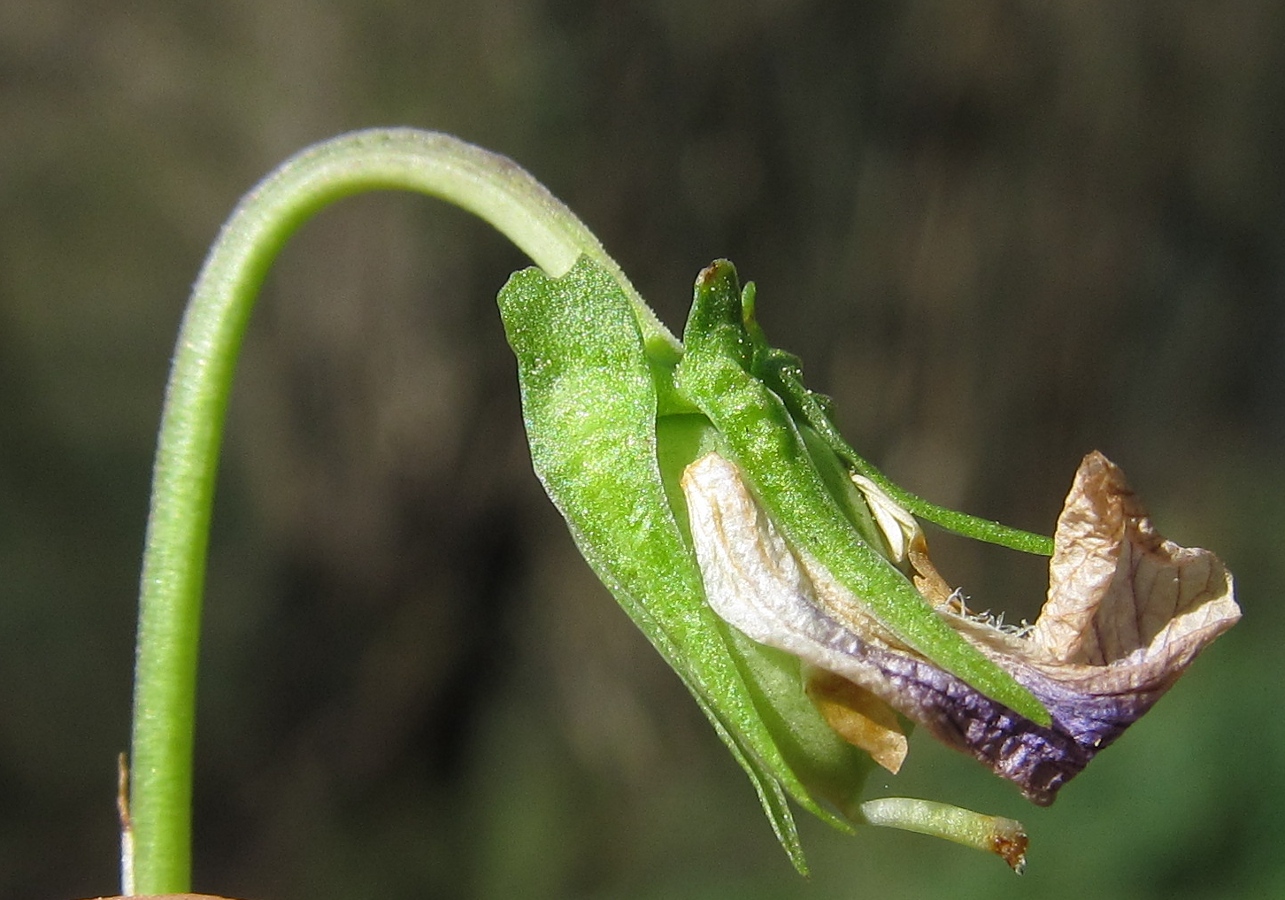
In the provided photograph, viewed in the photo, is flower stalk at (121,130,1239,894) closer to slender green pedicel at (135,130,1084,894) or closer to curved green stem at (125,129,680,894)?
slender green pedicel at (135,130,1084,894)

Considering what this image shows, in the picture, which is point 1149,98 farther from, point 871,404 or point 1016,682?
point 1016,682

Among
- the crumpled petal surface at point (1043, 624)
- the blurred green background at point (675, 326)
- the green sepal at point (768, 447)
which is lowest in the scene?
the crumpled petal surface at point (1043, 624)

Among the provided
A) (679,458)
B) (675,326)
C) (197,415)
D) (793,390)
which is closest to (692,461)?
(679,458)

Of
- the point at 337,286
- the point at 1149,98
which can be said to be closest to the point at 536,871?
the point at 337,286

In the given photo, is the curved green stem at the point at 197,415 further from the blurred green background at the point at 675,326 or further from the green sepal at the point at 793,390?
the blurred green background at the point at 675,326

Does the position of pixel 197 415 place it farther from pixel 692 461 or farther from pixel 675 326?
pixel 675 326

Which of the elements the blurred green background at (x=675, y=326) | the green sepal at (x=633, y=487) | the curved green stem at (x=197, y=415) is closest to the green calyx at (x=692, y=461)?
the green sepal at (x=633, y=487)

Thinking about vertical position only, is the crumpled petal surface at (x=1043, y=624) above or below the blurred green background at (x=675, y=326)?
below
